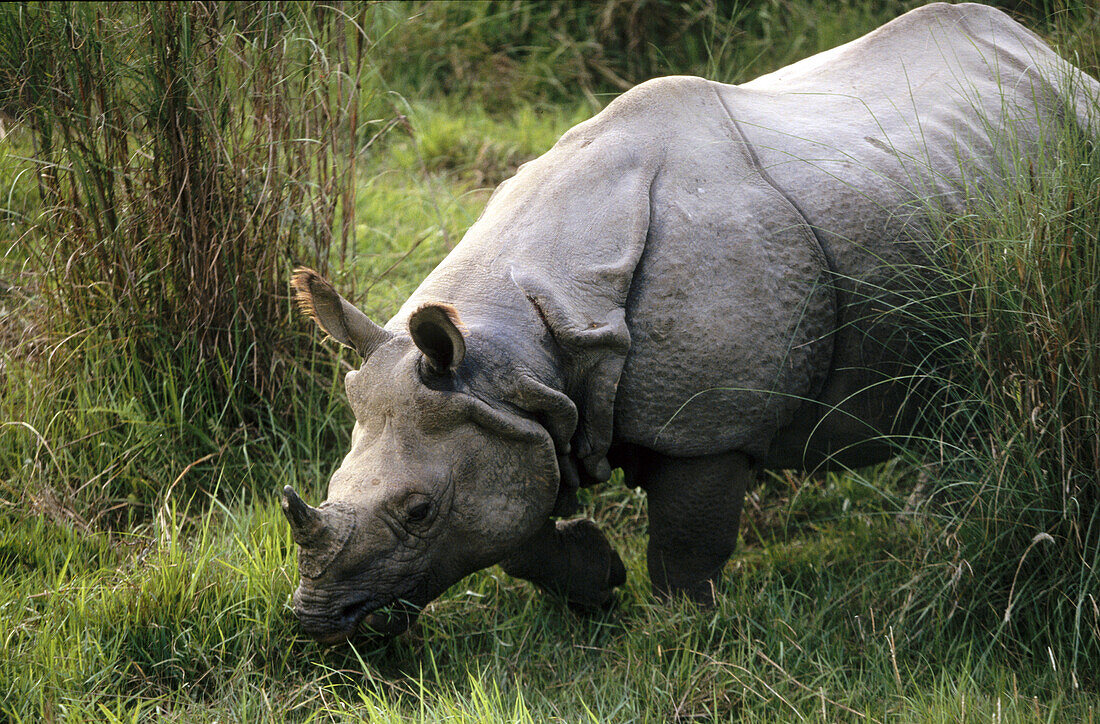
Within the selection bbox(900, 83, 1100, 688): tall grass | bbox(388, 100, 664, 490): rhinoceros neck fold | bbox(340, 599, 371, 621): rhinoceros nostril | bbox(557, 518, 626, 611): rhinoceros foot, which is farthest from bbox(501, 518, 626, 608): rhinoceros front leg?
bbox(900, 83, 1100, 688): tall grass

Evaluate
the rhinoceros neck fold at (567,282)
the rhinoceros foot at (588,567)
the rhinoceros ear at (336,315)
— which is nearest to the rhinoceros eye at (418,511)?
the rhinoceros neck fold at (567,282)

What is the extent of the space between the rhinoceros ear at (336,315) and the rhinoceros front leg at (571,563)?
2.86ft

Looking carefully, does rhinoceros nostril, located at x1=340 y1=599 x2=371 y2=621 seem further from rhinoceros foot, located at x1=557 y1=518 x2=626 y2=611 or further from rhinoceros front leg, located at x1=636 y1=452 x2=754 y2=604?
rhinoceros front leg, located at x1=636 y1=452 x2=754 y2=604

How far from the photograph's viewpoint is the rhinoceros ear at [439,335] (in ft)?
9.69

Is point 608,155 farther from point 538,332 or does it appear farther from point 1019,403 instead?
point 1019,403

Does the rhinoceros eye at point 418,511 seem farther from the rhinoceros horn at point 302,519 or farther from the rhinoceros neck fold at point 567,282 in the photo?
the rhinoceros neck fold at point 567,282

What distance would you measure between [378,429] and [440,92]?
4.78m

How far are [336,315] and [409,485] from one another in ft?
1.82

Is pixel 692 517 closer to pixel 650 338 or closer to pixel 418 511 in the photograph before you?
pixel 650 338

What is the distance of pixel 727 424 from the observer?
3.39 metres

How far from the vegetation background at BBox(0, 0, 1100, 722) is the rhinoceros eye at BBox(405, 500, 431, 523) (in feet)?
1.59

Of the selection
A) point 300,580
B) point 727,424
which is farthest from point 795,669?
point 300,580

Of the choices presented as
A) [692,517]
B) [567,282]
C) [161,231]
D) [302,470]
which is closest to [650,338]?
[567,282]

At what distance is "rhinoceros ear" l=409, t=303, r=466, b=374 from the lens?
9.69 feet
